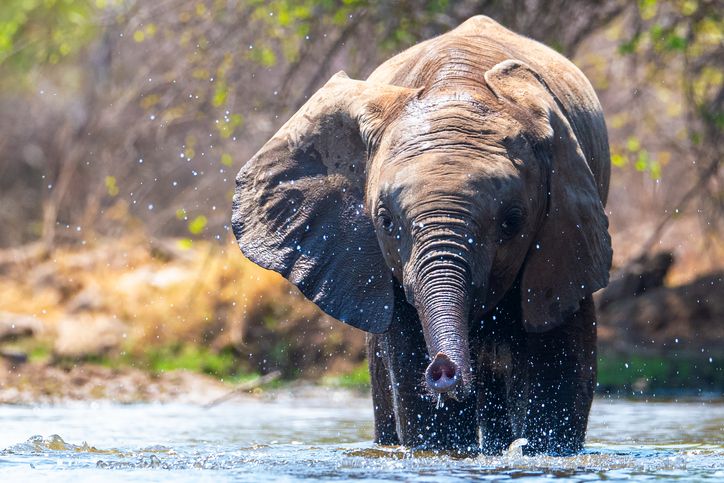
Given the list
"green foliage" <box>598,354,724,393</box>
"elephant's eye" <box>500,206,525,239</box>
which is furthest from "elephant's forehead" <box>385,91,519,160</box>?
"green foliage" <box>598,354,724,393</box>

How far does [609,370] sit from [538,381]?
256 inches

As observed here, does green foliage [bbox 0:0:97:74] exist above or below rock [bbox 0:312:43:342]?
above

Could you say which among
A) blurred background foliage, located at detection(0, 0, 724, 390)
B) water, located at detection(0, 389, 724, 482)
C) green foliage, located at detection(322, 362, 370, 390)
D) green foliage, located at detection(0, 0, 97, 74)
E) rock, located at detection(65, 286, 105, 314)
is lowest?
water, located at detection(0, 389, 724, 482)

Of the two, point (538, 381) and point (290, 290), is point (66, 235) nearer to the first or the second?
point (290, 290)

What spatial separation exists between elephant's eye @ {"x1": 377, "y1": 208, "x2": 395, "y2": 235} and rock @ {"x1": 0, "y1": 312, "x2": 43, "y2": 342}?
8573mm

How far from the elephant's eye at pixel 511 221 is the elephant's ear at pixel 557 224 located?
12.6 inches

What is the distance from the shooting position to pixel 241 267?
51.0 feet

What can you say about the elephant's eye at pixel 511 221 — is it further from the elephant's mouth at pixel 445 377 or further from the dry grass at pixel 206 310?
the dry grass at pixel 206 310

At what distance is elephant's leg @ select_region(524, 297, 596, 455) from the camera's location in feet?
23.7

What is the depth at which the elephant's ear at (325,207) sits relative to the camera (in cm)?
705

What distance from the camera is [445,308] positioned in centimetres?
607

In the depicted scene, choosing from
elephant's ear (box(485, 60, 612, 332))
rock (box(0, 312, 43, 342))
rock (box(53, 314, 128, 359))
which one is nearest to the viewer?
elephant's ear (box(485, 60, 612, 332))

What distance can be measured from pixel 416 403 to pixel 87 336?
775cm

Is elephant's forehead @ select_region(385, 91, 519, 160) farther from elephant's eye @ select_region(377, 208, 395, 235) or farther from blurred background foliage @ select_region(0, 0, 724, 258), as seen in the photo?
blurred background foliage @ select_region(0, 0, 724, 258)
